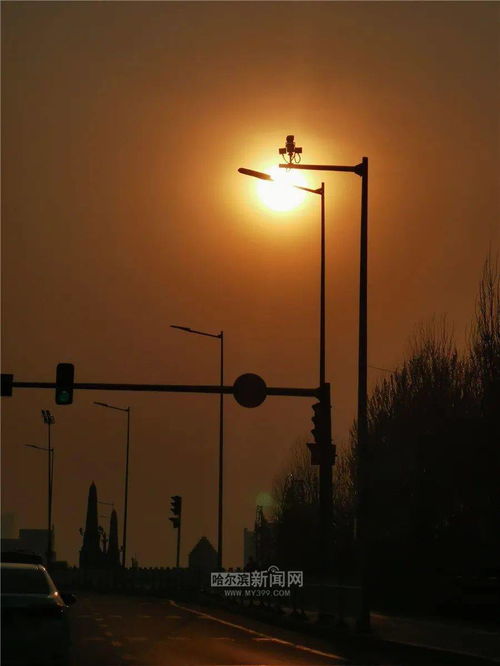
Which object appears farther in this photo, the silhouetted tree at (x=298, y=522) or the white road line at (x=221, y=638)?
the silhouetted tree at (x=298, y=522)

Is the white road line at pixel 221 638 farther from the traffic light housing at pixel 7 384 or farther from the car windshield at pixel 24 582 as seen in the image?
the car windshield at pixel 24 582

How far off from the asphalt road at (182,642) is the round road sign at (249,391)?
552 cm

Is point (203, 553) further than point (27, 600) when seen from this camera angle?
Yes

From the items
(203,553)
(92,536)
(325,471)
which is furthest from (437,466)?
(203,553)

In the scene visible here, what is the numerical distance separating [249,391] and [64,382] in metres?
4.44

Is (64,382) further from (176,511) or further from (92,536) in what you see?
(92,536)

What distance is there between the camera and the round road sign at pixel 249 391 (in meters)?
29.2

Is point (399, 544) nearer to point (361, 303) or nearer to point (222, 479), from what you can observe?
point (222, 479)

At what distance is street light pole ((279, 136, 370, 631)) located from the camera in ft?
84.2

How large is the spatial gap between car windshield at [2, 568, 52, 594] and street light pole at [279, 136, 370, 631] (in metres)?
10.2

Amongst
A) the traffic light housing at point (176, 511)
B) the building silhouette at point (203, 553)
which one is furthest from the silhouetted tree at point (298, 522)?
the building silhouette at point (203, 553)

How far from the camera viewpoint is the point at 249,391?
29344 millimetres

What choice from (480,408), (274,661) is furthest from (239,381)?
(480,408)

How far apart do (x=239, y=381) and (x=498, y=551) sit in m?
14.9
